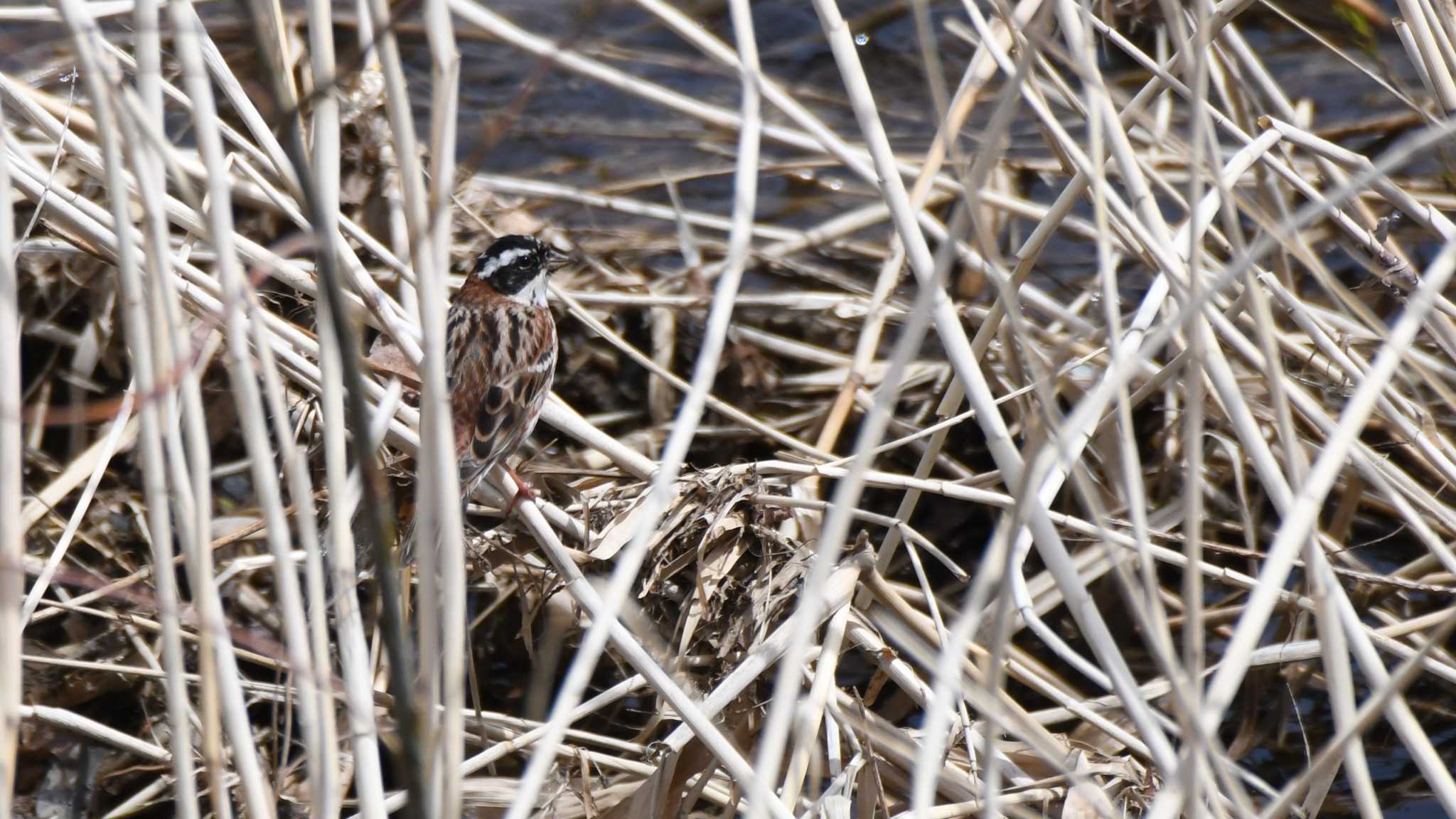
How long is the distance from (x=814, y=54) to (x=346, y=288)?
4833mm

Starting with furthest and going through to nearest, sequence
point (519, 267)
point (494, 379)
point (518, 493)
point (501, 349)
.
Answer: point (519, 267) → point (501, 349) → point (494, 379) → point (518, 493)

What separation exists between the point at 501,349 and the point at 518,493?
113cm

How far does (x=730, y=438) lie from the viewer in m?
5.38

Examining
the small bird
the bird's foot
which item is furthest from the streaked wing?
the bird's foot

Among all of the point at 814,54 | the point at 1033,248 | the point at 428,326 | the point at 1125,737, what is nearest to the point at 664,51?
the point at 814,54

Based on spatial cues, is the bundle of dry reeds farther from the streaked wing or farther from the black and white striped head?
the black and white striped head

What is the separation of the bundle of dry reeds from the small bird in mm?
171

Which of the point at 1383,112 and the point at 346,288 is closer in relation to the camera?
the point at 346,288

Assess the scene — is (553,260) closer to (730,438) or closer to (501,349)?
(501,349)

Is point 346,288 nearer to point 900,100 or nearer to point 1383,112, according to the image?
point 900,100

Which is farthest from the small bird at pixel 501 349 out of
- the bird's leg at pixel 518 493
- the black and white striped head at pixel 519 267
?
the bird's leg at pixel 518 493

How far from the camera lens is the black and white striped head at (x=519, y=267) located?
16.3 ft

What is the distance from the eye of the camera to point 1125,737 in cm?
334

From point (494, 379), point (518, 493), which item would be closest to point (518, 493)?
point (518, 493)
